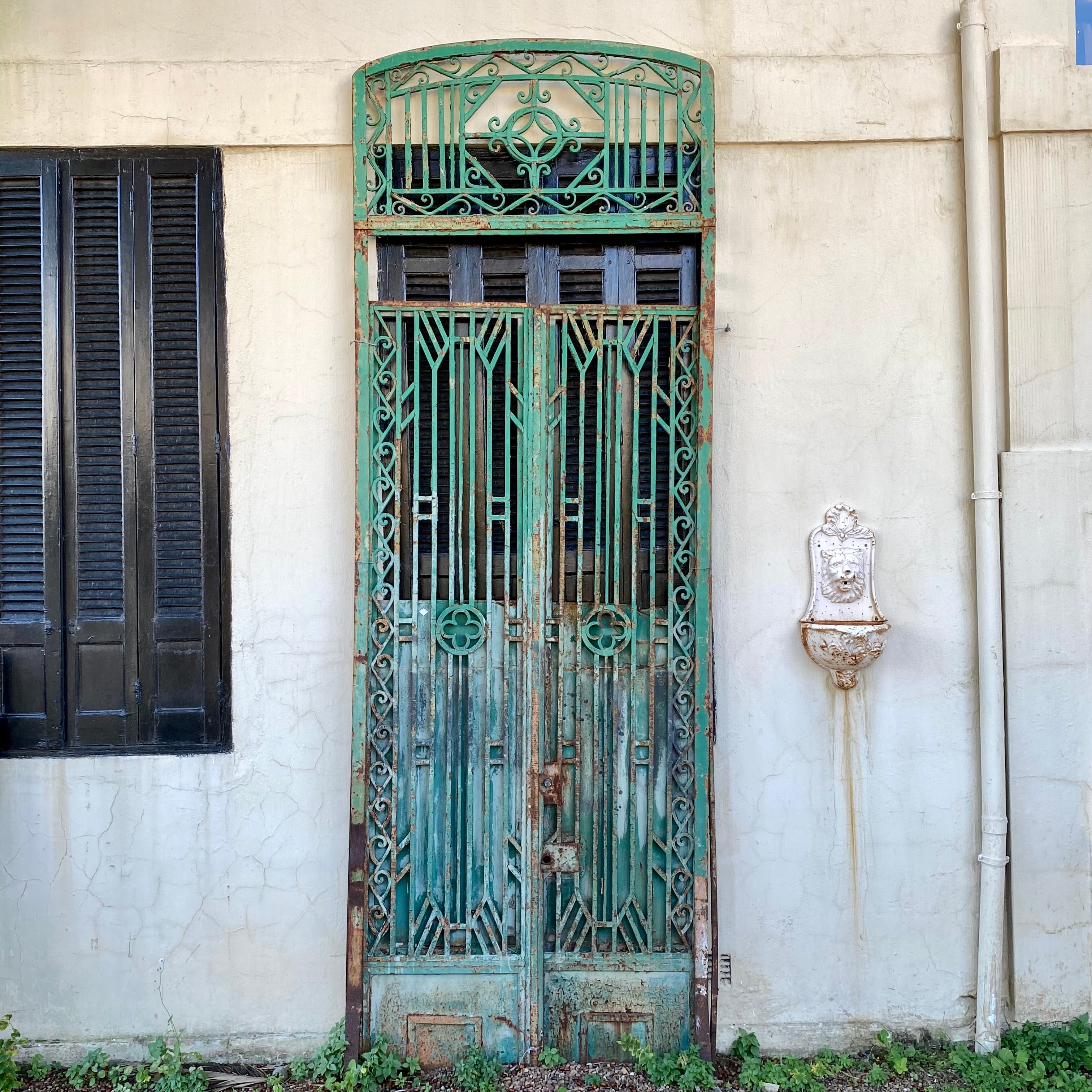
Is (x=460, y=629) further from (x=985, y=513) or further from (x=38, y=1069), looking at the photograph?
(x=38, y=1069)

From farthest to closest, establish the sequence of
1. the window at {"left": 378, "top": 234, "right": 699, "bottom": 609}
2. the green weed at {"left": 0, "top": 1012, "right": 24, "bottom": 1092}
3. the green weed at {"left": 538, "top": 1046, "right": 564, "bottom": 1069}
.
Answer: the window at {"left": 378, "top": 234, "right": 699, "bottom": 609}, the green weed at {"left": 538, "top": 1046, "right": 564, "bottom": 1069}, the green weed at {"left": 0, "top": 1012, "right": 24, "bottom": 1092}

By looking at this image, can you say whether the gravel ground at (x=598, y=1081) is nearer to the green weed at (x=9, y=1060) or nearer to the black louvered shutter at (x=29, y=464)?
the green weed at (x=9, y=1060)

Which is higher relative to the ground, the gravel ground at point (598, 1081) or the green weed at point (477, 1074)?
the green weed at point (477, 1074)

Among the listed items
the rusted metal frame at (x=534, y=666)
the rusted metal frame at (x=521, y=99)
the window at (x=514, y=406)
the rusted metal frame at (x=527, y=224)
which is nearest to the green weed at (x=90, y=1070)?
the rusted metal frame at (x=534, y=666)

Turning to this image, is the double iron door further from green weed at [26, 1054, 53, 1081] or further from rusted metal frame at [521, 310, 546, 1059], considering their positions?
green weed at [26, 1054, 53, 1081]

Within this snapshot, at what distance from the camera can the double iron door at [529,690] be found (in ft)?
9.74

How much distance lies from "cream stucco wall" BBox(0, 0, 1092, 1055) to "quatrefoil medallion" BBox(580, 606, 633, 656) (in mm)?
347

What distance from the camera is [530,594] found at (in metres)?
3.00

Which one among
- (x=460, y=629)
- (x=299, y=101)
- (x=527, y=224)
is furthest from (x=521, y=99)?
(x=460, y=629)

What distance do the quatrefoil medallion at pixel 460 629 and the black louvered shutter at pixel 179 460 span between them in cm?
81

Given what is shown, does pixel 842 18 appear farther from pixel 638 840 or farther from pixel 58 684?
pixel 58 684

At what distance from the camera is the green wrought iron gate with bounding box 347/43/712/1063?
9.75 feet

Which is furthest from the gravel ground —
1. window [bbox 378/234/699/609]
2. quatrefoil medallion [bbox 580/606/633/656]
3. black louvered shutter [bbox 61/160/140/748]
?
window [bbox 378/234/699/609]

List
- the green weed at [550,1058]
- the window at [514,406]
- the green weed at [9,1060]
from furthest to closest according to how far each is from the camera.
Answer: the window at [514,406]
the green weed at [550,1058]
the green weed at [9,1060]
